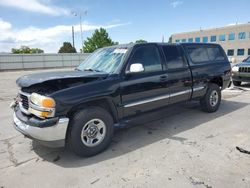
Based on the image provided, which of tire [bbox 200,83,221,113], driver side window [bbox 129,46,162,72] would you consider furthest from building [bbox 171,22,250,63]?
driver side window [bbox 129,46,162,72]

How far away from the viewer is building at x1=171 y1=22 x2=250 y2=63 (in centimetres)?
5119

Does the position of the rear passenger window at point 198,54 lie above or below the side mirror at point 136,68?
above

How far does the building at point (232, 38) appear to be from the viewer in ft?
168

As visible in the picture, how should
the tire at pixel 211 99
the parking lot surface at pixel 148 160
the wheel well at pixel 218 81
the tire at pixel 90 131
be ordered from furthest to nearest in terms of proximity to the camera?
the wheel well at pixel 218 81 < the tire at pixel 211 99 < the tire at pixel 90 131 < the parking lot surface at pixel 148 160

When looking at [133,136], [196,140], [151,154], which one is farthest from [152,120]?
[151,154]

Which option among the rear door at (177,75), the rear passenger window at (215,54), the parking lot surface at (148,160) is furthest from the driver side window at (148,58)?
the rear passenger window at (215,54)

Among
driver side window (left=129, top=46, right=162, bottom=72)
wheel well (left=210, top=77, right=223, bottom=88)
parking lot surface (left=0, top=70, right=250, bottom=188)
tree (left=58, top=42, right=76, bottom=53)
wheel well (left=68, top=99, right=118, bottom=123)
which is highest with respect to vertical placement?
tree (left=58, top=42, right=76, bottom=53)

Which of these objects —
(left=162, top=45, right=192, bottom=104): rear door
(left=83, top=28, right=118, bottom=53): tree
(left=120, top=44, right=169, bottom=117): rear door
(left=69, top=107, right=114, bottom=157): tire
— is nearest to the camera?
(left=69, top=107, right=114, bottom=157): tire

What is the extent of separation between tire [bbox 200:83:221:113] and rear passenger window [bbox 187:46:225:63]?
2.42ft

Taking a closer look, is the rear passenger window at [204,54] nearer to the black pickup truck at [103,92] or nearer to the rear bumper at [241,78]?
the black pickup truck at [103,92]

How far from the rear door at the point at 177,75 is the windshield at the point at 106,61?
1076mm

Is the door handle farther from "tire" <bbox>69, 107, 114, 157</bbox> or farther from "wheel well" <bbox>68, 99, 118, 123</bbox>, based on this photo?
"tire" <bbox>69, 107, 114, 157</bbox>

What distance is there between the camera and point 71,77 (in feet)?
11.1

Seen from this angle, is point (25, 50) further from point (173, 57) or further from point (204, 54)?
point (173, 57)
